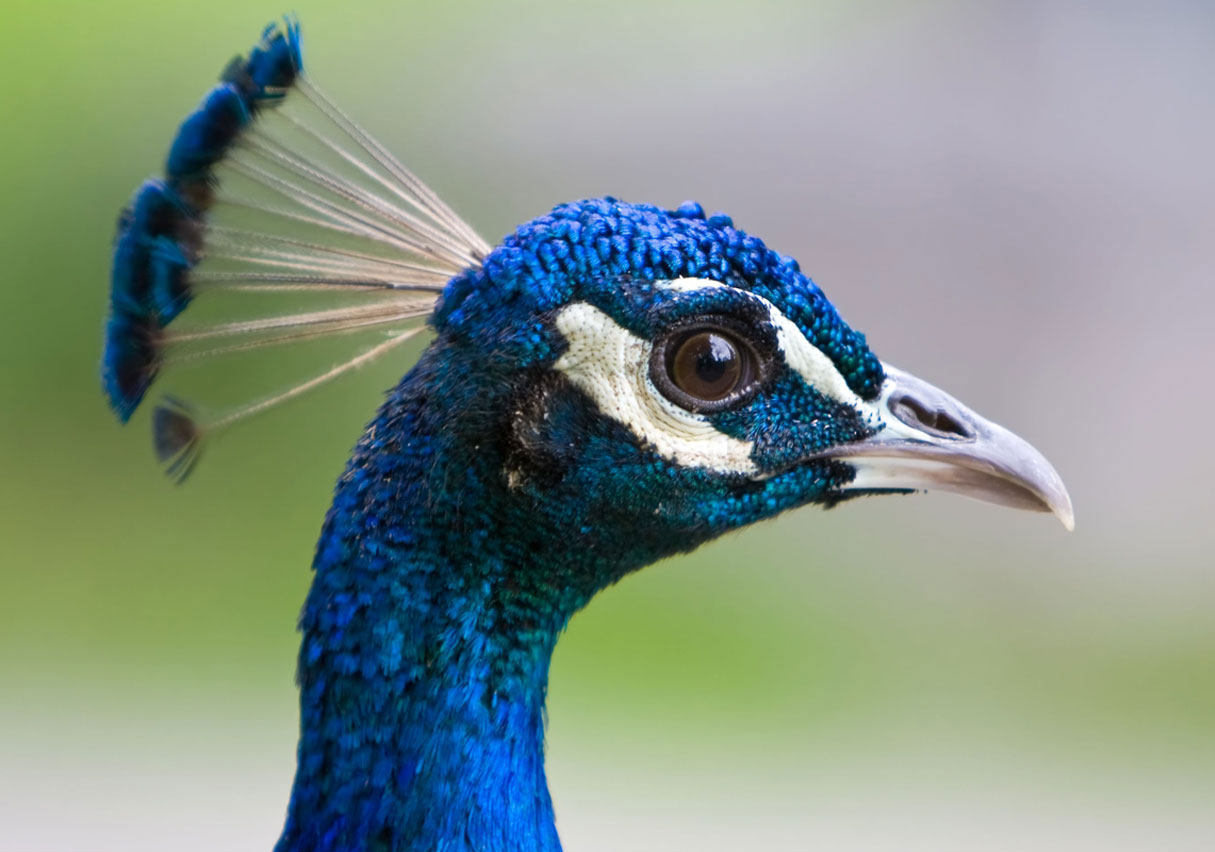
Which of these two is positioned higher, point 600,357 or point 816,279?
point 816,279

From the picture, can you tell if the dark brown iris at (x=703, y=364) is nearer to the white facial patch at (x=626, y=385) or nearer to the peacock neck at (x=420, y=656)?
the white facial patch at (x=626, y=385)

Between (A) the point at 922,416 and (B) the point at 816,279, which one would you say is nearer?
(A) the point at 922,416

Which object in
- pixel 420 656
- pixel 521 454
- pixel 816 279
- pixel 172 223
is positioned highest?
pixel 816 279

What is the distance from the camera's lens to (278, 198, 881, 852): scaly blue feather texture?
889 mm

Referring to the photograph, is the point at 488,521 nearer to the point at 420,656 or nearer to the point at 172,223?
the point at 420,656

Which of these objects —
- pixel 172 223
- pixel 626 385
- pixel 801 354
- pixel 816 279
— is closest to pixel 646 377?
pixel 626 385

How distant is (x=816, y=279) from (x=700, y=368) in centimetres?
261

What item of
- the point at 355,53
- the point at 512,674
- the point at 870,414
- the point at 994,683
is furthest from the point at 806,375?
the point at 355,53

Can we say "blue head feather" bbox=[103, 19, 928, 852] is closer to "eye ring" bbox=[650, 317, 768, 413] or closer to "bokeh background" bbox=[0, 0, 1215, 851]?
"eye ring" bbox=[650, 317, 768, 413]

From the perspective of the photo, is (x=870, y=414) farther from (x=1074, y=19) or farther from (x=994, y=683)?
(x=1074, y=19)

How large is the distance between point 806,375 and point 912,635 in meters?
2.64

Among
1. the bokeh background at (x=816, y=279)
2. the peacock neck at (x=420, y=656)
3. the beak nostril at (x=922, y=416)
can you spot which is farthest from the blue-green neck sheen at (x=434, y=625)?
the bokeh background at (x=816, y=279)

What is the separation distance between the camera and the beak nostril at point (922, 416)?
975mm

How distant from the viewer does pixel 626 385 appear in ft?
3.00
